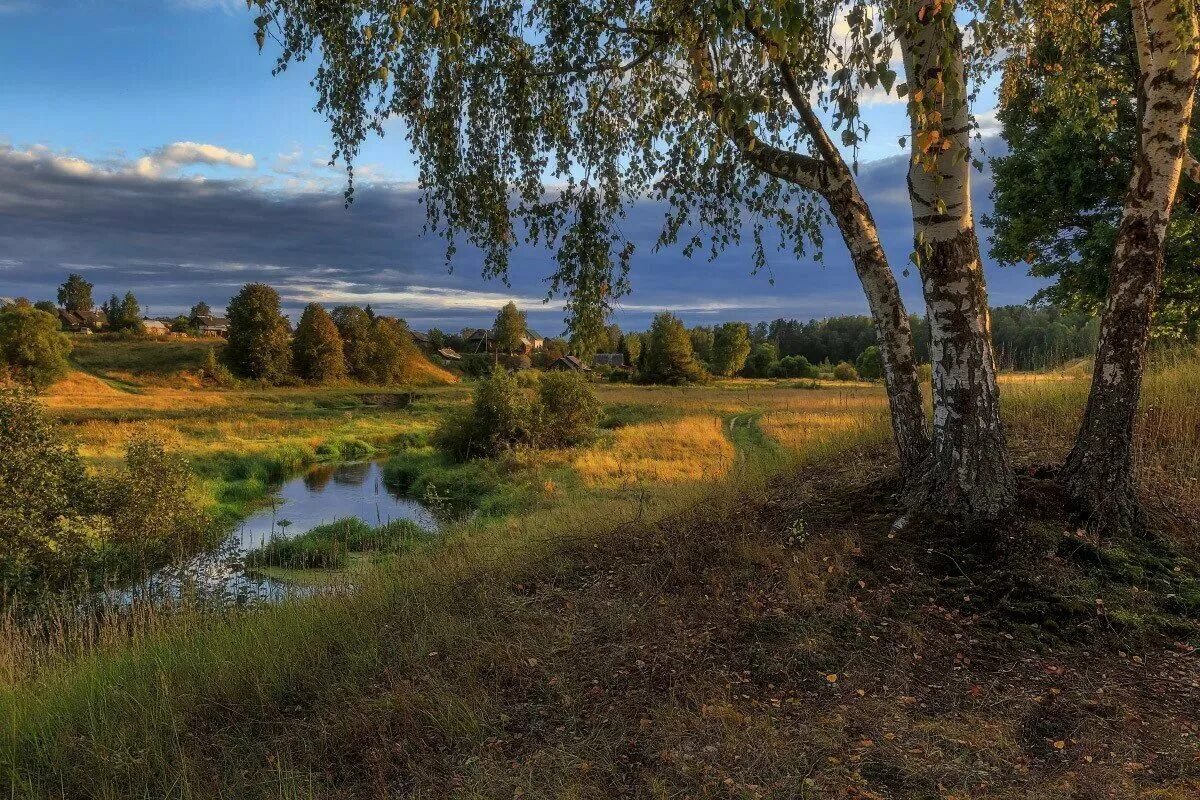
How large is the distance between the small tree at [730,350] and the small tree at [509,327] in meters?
28.5

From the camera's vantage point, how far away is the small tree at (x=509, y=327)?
96.4 meters

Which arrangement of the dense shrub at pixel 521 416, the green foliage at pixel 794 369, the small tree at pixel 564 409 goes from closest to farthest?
the dense shrub at pixel 521 416
the small tree at pixel 564 409
the green foliage at pixel 794 369

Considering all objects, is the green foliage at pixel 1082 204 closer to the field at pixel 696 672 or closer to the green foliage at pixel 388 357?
the field at pixel 696 672

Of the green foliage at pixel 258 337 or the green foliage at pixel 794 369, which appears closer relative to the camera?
the green foliage at pixel 258 337

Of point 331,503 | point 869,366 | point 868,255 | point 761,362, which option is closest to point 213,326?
point 761,362

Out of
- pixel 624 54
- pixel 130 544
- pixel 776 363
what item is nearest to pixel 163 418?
pixel 130 544

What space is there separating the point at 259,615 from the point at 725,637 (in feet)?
16.5

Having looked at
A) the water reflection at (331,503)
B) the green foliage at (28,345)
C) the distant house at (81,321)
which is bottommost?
the water reflection at (331,503)

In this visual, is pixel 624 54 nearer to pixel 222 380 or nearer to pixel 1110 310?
pixel 1110 310

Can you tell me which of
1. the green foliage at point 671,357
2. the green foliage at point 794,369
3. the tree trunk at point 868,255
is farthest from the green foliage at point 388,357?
the tree trunk at point 868,255

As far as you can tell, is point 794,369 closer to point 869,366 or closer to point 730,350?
point 730,350

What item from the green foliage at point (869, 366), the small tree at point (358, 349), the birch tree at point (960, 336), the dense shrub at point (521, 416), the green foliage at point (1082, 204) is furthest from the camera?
the small tree at point (358, 349)

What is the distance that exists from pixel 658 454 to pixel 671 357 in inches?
1985

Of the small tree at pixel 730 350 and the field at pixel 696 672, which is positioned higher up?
the small tree at pixel 730 350
